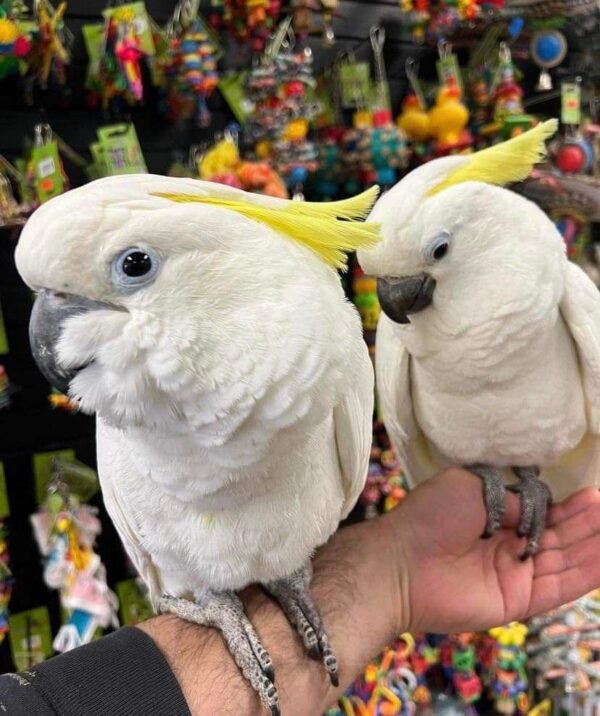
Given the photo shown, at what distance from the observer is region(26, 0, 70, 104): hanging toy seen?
1226mm

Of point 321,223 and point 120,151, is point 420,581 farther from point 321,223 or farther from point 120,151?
point 120,151

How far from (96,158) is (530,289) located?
96 cm

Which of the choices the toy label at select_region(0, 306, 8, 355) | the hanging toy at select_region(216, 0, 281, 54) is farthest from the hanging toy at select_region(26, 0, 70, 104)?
the toy label at select_region(0, 306, 8, 355)

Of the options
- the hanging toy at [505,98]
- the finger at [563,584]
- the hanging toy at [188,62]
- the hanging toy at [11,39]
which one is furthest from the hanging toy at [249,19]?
the finger at [563,584]

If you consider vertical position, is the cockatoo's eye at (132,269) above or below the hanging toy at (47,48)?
below

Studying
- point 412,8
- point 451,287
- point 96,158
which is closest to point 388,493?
point 451,287

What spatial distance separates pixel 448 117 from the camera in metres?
1.60

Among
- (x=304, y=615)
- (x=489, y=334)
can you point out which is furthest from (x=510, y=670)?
(x=489, y=334)

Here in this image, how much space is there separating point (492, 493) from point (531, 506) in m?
0.10

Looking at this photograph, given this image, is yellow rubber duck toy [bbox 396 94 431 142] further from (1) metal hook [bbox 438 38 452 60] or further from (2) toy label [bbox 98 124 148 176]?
(2) toy label [bbox 98 124 148 176]

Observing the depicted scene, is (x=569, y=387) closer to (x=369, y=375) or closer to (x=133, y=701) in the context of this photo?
(x=369, y=375)

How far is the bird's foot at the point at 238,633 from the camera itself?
80cm

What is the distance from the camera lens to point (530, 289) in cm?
93

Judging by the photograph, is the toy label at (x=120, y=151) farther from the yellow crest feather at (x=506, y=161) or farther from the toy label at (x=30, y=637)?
the toy label at (x=30, y=637)
